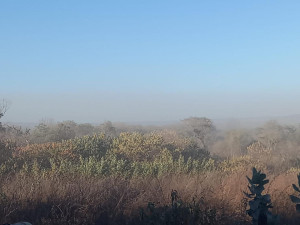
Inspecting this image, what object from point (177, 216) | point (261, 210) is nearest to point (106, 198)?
point (177, 216)

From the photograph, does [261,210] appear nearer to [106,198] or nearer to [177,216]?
[177,216]

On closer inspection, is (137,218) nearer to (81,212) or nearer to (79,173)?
(81,212)

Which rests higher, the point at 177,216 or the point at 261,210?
the point at 261,210

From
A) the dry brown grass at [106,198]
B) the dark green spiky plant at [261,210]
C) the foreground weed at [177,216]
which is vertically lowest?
the dry brown grass at [106,198]

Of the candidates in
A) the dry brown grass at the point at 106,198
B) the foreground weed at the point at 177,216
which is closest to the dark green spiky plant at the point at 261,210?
the foreground weed at the point at 177,216

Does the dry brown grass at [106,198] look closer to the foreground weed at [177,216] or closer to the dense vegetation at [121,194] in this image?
the dense vegetation at [121,194]

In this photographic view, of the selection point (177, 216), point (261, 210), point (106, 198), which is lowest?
point (106, 198)

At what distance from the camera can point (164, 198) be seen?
6898 millimetres

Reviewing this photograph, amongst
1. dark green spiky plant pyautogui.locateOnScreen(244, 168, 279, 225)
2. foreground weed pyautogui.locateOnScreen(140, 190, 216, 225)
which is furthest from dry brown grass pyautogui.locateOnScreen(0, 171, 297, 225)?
dark green spiky plant pyautogui.locateOnScreen(244, 168, 279, 225)

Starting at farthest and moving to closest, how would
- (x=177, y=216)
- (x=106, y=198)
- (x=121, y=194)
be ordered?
(x=121, y=194)
(x=106, y=198)
(x=177, y=216)

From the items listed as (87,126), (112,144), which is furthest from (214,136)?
(112,144)

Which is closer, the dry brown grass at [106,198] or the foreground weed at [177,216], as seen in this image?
the foreground weed at [177,216]

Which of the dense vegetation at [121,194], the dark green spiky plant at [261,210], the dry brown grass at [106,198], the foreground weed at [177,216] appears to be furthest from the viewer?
the dry brown grass at [106,198]

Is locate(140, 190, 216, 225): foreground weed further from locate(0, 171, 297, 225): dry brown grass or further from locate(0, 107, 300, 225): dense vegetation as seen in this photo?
locate(0, 171, 297, 225): dry brown grass
